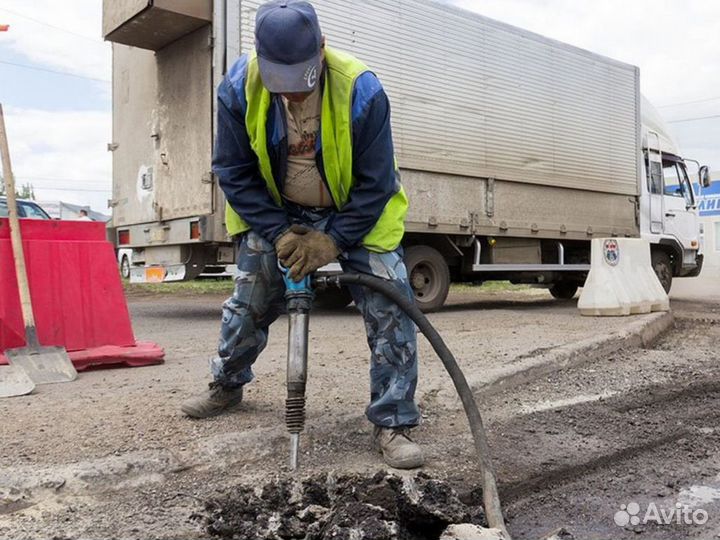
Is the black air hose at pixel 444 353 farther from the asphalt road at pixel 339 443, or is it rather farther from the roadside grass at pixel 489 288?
the roadside grass at pixel 489 288

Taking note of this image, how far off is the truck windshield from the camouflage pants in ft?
34.2

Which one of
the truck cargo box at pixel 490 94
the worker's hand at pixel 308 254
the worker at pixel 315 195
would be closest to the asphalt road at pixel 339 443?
the worker at pixel 315 195

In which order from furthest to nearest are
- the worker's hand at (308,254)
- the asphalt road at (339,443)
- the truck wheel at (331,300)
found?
the truck wheel at (331,300) → the worker's hand at (308,254) → the asphalt road at (339,443)

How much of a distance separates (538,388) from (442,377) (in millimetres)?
632

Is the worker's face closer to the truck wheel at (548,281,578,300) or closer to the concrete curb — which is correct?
the concrete curb

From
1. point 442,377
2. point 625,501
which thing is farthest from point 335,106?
point 442,377

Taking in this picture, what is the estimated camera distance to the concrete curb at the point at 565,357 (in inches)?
156

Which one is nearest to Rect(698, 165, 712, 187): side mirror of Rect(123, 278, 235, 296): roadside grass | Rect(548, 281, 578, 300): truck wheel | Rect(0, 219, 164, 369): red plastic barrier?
Rect(548, 281, 578, 300): truck wheel

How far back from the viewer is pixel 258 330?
3012 millimetres

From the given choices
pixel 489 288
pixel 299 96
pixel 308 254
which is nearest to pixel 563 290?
pixel 489 288

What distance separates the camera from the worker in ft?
8.14

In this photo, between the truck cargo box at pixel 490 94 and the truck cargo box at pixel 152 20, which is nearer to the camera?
the truck cargo box at pixel 152 20

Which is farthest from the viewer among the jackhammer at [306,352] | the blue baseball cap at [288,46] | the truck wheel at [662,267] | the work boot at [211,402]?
the truck wheel at [662,267]

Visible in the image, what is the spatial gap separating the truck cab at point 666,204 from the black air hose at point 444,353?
31.5ft
